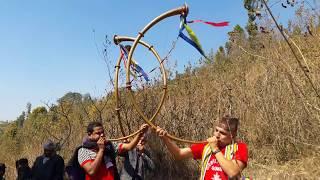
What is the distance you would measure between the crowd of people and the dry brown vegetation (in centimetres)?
163

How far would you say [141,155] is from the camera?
4922 millimetres

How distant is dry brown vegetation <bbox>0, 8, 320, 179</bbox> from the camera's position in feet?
18.8

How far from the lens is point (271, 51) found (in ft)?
19.0

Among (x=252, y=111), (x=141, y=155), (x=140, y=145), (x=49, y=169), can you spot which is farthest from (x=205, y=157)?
(x=252, y=111)

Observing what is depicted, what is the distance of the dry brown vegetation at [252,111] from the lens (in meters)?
5.74

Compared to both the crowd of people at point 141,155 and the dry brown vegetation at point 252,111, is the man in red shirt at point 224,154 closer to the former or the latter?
the crowd of people at point 141,155

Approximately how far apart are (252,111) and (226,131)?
367cm

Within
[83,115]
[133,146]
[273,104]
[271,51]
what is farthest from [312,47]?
[83,115]

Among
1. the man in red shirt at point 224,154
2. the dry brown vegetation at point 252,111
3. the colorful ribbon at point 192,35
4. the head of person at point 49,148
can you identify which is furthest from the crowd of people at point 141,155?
the head of person at point 49,148

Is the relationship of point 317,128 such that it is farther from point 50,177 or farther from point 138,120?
point 50,177

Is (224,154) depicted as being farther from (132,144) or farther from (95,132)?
(95,132)

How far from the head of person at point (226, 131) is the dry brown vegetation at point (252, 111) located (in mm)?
1763

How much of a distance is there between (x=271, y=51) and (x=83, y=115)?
16.2 ft

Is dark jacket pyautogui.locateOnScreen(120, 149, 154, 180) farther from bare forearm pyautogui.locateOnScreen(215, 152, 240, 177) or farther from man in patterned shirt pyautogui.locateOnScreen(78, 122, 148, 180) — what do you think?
bare forearm pyautogui.locateOnScreen(215, 152, 240, 177)
